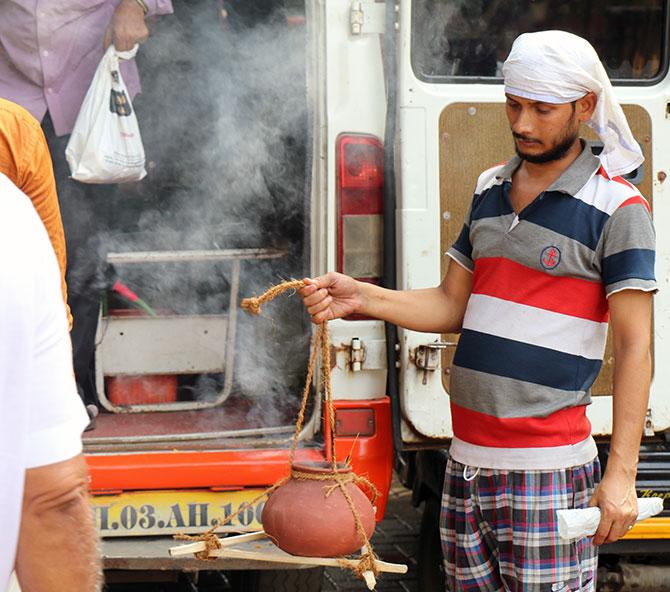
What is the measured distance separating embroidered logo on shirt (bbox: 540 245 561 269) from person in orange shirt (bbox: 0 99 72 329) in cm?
121

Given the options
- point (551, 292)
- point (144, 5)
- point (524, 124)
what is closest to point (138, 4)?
point (144, 5)

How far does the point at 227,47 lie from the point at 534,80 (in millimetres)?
2528

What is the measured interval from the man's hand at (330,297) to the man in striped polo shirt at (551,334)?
0.34 meters

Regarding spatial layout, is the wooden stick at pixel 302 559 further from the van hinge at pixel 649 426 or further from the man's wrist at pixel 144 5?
the man's wrist at pixel 144 5

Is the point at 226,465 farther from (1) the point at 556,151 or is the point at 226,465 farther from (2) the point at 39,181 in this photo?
(1) the point at 556,151

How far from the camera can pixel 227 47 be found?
15.8 ft

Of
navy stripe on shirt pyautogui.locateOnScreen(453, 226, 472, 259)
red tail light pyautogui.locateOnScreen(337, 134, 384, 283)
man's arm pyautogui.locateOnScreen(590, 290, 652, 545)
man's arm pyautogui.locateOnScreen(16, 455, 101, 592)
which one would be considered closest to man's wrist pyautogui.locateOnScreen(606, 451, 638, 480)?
man's arm pyautogui.locateOnScreen(590, 290, 652, 545)

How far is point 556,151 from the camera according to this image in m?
2.63

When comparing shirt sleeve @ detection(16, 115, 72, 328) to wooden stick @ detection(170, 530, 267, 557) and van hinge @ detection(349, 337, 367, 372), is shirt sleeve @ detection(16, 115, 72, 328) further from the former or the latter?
van hinge @ detection(349, 337, 367, 372)

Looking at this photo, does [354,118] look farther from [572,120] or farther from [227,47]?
[227,47]

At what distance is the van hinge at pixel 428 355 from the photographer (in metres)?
3.42

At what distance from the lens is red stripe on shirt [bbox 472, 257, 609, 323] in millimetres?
2584

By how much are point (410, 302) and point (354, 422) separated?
2.31ft

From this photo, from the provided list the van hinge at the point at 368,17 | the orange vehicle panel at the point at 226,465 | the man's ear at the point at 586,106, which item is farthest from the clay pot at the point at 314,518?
the van hinge at the point at 368,17
